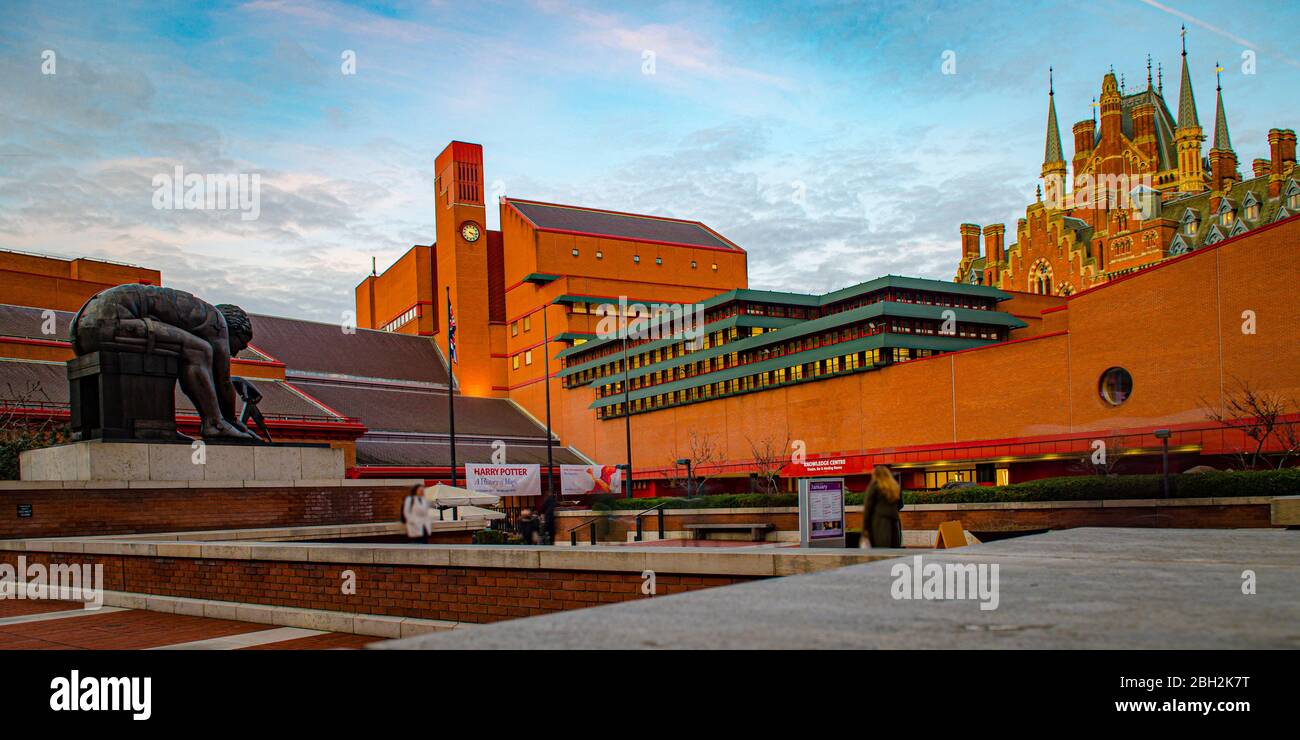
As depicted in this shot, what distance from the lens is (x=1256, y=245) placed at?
34.4 m

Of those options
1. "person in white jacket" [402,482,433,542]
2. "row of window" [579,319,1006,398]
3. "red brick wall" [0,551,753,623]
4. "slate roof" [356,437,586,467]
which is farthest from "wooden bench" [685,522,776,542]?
"person in white jacket" [402,482,433,542]

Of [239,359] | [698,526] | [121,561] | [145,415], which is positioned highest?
[239,359]

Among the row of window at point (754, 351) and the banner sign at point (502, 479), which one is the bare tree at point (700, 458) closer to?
the row of window at point (754, 351)

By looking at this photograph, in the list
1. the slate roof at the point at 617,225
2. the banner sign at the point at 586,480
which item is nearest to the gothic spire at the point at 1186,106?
the slate roof at the point at 617,225

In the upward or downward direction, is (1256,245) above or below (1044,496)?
above

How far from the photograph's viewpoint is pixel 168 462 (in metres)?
21.8

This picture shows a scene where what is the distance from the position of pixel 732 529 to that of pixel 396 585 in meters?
27.1

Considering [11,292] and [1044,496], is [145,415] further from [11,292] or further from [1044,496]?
[11,292]

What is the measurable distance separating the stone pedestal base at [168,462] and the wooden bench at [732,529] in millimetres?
16841

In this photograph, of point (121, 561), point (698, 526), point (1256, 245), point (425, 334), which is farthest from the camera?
point (425, 334)

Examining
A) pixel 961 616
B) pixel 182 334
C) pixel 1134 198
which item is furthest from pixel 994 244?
pixel 961 616

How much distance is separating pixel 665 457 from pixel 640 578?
60.0 metres
